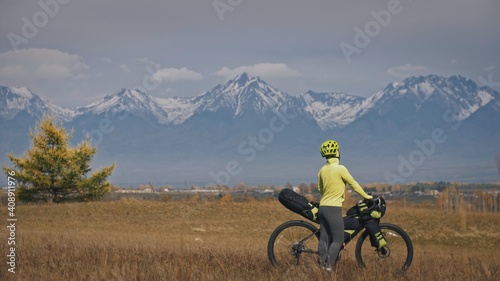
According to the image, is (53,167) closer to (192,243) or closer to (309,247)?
(192,243)

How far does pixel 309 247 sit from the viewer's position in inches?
449

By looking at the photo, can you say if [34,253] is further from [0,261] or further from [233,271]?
[233,271]

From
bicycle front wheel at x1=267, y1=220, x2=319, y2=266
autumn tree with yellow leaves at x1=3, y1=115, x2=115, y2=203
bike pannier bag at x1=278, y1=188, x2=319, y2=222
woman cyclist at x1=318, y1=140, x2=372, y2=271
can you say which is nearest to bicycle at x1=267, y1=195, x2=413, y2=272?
bicycle front wheel at x1=267, y1=220, x2=319, y2=266

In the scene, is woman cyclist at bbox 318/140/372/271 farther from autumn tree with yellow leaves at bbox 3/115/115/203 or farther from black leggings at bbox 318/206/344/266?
autumn tree with yellow leaves at bbox 3/115/115/203

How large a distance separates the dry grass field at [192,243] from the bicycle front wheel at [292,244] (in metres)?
0.36

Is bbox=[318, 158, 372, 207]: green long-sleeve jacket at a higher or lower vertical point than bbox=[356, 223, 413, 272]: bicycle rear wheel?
higher

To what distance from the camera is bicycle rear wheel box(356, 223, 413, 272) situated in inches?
441

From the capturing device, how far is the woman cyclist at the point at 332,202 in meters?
11.0

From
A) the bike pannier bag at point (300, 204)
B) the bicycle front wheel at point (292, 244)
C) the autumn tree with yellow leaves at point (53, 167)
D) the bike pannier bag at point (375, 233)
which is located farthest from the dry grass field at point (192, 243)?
the autumn tree with yellow leaves at point (53, 167)

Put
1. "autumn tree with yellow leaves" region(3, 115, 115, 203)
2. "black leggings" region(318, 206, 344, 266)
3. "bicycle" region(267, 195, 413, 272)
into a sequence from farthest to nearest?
"autumn tree with yellow leaves" region(3, 115, 115, 203)
"bicycle" region(267, 195, 413, 272)
"black leggings" region(318, 206, 344, 266)

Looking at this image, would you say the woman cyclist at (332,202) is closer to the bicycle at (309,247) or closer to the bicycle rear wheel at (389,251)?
the bicycle at (309,247)

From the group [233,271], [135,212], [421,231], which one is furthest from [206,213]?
[233,271]

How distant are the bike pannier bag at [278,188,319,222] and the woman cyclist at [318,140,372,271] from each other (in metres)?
0.20

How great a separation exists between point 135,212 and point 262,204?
1026 centimetres
